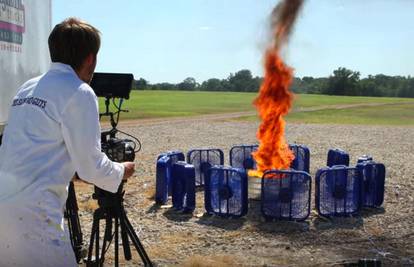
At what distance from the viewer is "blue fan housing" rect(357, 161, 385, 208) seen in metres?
8.49

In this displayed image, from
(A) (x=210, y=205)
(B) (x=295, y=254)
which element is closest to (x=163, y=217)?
(A) (x=210, y=205)

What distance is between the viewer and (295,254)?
20.6 feet

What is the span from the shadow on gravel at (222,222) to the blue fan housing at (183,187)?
1.26 ft

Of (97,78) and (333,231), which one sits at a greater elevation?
(97,78)

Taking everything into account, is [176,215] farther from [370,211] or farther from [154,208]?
[370,211]

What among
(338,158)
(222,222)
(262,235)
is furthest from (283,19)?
(262,235)

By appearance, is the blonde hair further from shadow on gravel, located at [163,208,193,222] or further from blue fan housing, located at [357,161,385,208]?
blue fan housing, located at [357,161,385,208]

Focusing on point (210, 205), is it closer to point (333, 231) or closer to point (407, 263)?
point (333, 231)

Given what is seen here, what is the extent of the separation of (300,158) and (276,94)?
1.87m

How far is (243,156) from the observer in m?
10.4

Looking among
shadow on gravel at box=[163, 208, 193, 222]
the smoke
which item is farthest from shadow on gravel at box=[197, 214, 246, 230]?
the smoke

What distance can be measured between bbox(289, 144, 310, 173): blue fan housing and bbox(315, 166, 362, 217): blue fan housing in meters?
2.55

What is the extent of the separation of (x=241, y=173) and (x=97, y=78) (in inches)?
136

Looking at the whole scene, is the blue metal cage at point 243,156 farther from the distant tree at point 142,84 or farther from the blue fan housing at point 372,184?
the distant tree at point 142,84
